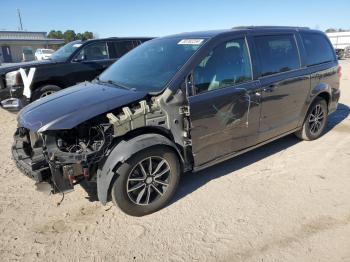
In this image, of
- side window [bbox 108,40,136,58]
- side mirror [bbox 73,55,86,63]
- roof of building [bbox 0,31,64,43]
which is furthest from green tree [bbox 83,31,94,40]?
side mirror [bbox 73,55,86,63]

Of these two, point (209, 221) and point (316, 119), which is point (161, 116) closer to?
point (209, 221)

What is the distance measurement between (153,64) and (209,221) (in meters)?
2.02

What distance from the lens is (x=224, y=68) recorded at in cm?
383

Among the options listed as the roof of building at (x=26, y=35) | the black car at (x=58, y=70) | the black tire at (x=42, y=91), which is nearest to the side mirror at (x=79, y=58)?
the black car at (x=58, y=70)

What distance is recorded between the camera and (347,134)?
5969 millimetres

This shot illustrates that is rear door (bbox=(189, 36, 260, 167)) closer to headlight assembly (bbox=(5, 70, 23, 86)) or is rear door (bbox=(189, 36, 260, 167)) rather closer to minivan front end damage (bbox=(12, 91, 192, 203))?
minivan front end damage (bbox=(12, 91, 192, 203))

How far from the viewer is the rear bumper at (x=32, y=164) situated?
3090 millimetres

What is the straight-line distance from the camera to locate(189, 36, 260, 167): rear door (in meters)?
3.59

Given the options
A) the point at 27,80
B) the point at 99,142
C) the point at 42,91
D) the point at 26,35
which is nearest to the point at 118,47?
the point at 42,91

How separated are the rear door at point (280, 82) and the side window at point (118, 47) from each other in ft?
16.6

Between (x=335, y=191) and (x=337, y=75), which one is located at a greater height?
(x=337, y=75)

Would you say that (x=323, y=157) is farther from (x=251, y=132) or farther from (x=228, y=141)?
(x=228, y=141)

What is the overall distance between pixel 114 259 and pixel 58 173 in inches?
38.5

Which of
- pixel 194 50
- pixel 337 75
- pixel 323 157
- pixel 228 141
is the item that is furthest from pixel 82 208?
pixel 337 75
